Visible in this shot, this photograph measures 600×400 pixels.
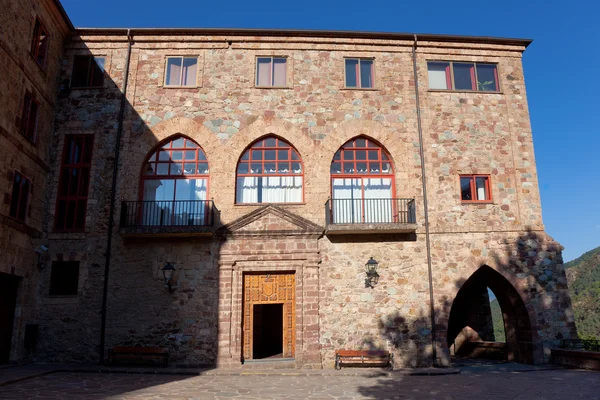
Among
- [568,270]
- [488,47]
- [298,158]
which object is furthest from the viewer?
[568,270]

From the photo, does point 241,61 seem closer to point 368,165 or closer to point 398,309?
point 368,165

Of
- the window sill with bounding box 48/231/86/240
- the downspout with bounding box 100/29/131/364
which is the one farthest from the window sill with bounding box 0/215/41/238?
the downspout with bounding box 100/29/131/364

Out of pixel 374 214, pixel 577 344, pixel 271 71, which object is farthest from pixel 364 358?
pixel 271 71

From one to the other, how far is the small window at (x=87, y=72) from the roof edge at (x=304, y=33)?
0.91 m

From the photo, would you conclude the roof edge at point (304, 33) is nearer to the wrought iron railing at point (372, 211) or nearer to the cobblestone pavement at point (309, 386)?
the wrought iron railing at point (372, 211)

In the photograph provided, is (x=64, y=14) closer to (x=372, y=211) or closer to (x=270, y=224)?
(x=270, y=224)

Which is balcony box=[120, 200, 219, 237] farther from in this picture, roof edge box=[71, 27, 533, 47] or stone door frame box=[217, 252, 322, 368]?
roof edge box=[71, 27, 533, 47]

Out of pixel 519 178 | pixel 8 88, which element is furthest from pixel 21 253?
pixel 519 178

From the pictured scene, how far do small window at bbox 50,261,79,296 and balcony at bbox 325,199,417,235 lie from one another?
7.72m

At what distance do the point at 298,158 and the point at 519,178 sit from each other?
7186 mm

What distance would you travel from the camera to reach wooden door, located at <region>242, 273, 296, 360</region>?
1366 cm

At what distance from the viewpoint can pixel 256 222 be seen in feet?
46.2

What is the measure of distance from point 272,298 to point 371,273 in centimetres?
305

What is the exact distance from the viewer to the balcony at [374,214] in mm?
13914
